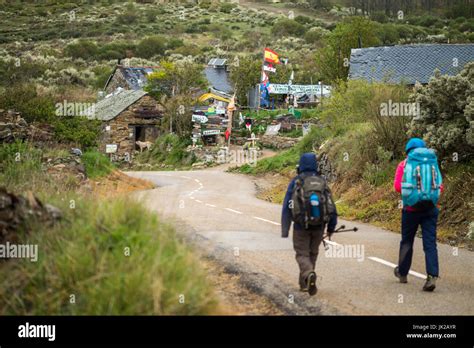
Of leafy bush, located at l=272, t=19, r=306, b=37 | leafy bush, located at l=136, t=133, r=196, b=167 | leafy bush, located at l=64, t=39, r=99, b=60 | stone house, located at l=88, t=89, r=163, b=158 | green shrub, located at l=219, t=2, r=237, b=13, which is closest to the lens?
leafy bush, located at l=136, t=133, r=196, b=167

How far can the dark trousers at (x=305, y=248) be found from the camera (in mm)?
8992

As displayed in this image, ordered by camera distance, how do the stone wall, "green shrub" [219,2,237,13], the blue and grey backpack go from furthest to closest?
1. "green shrub" [219,2,237,13]
2. the stone wall
3. the blue and grey backpack

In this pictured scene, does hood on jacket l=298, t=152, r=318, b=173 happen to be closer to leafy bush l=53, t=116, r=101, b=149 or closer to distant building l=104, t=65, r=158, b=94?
leafy bush l=53, t=116, r=101, b=149

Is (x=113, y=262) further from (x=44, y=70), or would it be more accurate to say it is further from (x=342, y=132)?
(x=44, y=70)

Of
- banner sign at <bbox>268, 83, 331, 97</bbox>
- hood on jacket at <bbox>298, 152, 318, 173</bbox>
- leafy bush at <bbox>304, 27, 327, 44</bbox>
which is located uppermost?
leafy bush at <bbox>304, 27, 327, 44</bbox>

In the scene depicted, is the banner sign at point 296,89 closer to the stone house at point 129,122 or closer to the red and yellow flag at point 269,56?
the red and yellow flag at point 269,56

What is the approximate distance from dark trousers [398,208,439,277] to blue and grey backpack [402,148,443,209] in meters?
0.17

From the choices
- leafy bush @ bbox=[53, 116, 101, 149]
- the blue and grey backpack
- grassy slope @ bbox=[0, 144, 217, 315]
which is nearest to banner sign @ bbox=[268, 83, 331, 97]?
leafy bush @ bbox=[53, 116, 101, 149]

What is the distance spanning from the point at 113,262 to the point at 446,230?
1041 cm

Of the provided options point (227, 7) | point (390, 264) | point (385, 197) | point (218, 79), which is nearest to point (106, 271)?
point (390, 264)

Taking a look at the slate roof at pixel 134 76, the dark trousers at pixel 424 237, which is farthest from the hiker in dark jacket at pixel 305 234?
the slate roof at pixel 134 76

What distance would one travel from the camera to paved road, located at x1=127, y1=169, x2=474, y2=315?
28.1 feet
